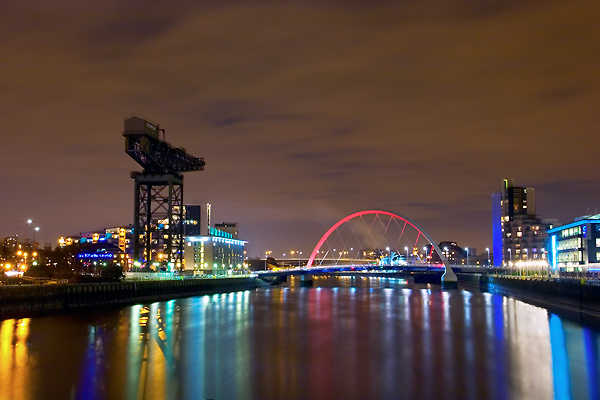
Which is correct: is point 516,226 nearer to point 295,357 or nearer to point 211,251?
point 211,251

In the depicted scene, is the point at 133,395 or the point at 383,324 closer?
the point at 133,395

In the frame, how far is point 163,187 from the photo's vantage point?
72562 mm

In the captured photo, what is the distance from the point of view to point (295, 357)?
2720 centimetres

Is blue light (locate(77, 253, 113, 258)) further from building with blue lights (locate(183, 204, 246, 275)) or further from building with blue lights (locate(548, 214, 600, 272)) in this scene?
building with blue lights (locate(548, 214, 600, 272))

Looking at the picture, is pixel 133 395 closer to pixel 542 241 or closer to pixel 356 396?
pixel 356 396

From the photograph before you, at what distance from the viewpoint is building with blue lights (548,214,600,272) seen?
73.9 meters

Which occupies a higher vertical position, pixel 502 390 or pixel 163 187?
pixel 163 187

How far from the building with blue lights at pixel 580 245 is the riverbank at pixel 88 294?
4992 cm

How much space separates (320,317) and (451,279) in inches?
2246

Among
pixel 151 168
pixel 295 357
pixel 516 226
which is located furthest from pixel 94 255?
pixel 516 226

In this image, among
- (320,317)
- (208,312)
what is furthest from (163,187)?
(320,317)

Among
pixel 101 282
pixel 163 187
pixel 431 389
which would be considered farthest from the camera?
pixel 163 187

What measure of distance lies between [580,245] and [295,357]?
65.0m

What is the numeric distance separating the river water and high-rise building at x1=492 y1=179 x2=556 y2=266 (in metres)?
98.2
